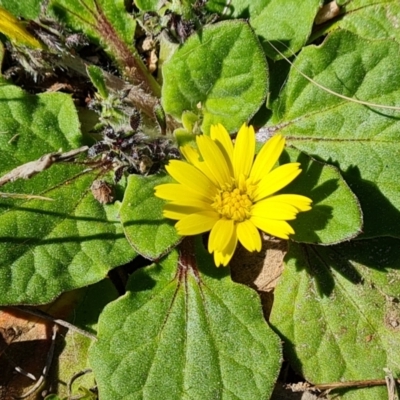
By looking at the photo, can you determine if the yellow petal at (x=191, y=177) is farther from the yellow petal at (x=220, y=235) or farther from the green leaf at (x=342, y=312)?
the green leaf at (x=342, y=312)

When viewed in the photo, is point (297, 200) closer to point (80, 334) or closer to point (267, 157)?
point (267, 157)

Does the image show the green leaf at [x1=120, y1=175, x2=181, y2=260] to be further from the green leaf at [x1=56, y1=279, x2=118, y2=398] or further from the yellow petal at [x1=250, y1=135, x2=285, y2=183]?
the green leaf at [x1=56, y1=279, x2=118, y2=398]

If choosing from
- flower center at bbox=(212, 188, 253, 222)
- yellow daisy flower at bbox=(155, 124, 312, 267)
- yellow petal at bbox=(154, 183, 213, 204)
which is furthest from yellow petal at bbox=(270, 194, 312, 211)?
yellow petal at bbox=(154, 183, 213, 204)

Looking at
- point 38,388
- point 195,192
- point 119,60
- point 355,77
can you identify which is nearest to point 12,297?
point 38,388

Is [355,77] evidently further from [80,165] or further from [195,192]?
[80,165]

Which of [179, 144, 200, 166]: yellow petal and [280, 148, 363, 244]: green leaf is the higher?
[179, 144, 200, 166]: yellow petal

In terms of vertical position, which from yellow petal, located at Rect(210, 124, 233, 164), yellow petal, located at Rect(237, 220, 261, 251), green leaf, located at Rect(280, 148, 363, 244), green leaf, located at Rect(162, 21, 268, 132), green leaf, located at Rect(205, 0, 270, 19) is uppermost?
green leaf, located at Rect(205, 0, 270, 19)

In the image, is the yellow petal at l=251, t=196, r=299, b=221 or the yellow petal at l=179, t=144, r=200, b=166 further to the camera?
the yellow petal at l=179, t=144, r=200, b=166

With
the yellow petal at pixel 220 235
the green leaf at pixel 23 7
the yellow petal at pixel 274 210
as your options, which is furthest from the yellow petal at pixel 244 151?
the green leaf at pixel 23 7
